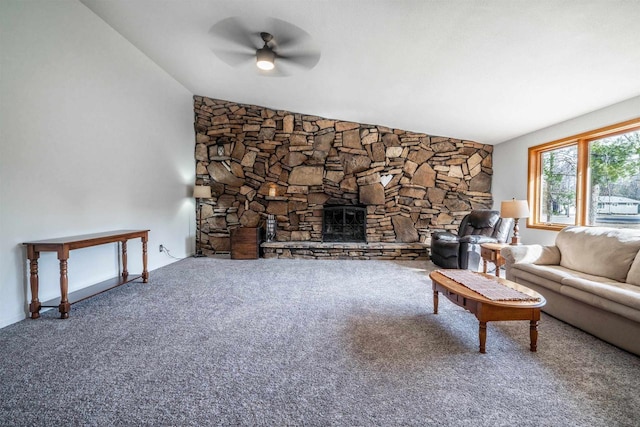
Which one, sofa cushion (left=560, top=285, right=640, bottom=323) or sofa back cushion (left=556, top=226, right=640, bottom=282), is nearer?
sofa cushion (left=560, top=285, right=640, bottom=323)

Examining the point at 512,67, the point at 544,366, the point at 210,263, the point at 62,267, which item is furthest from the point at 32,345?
the point at 512,67

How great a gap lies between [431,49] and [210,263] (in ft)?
14.0

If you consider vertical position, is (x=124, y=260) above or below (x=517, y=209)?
below

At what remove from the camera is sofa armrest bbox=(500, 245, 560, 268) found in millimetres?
2887

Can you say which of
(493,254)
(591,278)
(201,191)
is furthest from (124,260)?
(591,278)

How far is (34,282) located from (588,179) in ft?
20.7

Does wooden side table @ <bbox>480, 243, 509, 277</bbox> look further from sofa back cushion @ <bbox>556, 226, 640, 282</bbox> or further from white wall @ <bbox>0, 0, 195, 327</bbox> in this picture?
white wall @ <bbox>0, 0, 195, 327</bbox>

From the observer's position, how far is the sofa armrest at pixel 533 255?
289 centimetres

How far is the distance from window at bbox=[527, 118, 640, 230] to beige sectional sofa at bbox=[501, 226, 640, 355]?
3.11 feet

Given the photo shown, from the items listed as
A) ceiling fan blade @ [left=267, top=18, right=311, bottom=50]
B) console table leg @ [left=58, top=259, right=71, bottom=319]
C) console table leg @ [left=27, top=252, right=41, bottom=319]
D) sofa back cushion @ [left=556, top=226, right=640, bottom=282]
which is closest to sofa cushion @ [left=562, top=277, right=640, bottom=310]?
sofa back cushion @ [left=556, top=226, right=640, bottom=282]

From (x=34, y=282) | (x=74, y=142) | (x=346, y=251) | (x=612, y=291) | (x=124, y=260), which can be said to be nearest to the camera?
(x=612, y=291)

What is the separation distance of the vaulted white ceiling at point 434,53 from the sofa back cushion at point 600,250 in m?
1.54

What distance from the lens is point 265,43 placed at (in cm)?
274

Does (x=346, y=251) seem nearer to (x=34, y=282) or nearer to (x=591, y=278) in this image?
(x=591, y=278)
